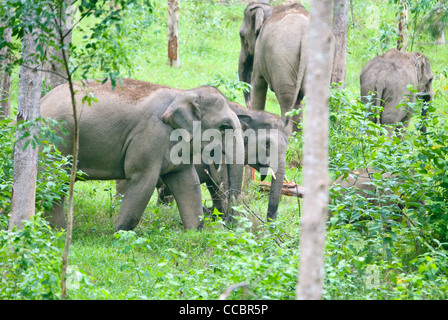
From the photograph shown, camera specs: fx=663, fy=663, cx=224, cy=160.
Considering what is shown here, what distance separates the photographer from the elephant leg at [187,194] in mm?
8750

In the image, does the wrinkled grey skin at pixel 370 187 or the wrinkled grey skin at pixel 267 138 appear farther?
the wrinkled grey skin at pixel 267 138

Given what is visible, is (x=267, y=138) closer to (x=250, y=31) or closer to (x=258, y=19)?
(x=258, y=19)

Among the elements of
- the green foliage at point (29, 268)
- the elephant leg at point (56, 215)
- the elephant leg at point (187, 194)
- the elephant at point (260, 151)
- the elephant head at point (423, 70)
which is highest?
the elephant head at point (423, 70)

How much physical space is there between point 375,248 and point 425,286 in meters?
0.83

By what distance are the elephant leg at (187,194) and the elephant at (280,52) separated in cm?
254

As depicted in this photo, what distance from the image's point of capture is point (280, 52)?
11086mm

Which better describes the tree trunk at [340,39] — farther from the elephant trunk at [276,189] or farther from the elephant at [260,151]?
the elephant trunk at [276,189]

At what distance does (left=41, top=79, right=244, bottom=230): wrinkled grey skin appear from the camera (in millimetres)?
8305

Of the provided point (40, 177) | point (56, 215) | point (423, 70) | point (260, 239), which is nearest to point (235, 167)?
point (56, 215)

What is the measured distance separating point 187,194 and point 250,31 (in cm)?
499

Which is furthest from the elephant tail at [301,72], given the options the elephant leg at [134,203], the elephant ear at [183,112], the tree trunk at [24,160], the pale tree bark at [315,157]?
the pale tree bark at [315,157]

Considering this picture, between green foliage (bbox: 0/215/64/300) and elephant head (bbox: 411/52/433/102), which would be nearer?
green foliage (bbox: 0/215/64/300)

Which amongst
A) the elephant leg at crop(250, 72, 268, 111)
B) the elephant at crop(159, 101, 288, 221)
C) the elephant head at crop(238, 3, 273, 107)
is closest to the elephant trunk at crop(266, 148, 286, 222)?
Answer: the elephant at crop(159, 101, 288, 221)

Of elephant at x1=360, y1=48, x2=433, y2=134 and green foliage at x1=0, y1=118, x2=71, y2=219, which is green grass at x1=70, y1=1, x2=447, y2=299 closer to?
green foliage at x1=0, y1=118, x2=71, y2=219
